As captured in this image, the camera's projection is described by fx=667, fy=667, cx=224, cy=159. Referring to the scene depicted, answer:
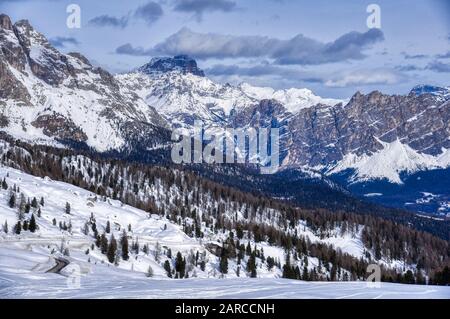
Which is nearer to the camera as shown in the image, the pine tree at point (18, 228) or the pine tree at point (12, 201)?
the pine tree at point (18, 228)

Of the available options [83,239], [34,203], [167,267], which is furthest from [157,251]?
[34,203]

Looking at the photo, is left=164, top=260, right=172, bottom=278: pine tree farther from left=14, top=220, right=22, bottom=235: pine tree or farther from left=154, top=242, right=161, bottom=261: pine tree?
left=14, top=220, right=22, bottom=235: pine tree

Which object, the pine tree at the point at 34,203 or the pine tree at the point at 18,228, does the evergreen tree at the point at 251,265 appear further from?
the pine tree at the point at 34,203

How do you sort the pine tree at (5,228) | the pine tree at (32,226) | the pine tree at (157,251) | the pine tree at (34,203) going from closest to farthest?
the pine tree at (5,228), the pine tree at (32,226), the pine tree at (157,251), the pine tree at (34,203)

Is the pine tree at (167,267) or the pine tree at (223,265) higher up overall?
the pine tree at (167,267)

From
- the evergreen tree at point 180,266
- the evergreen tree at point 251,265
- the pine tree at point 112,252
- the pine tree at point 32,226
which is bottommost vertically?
the evergreen tree at point 251,265

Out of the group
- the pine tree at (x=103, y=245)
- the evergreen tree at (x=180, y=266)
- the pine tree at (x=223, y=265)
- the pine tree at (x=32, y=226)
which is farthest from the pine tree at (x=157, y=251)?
the pine tree at (x=32, y=226)

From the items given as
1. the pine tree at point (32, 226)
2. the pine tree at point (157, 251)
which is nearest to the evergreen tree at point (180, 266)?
the pine tree at point (157, 251)

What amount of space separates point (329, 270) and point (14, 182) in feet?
230

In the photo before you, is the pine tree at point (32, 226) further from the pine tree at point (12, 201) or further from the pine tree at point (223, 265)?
the pine tree at point (223, 265)

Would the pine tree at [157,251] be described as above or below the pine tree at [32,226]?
below

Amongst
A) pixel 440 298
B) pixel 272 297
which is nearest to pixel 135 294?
pixel 272 297

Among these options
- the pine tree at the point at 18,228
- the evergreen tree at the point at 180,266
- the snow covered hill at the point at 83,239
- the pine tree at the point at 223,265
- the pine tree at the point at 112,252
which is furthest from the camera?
the pine tree at the point at 223,265
